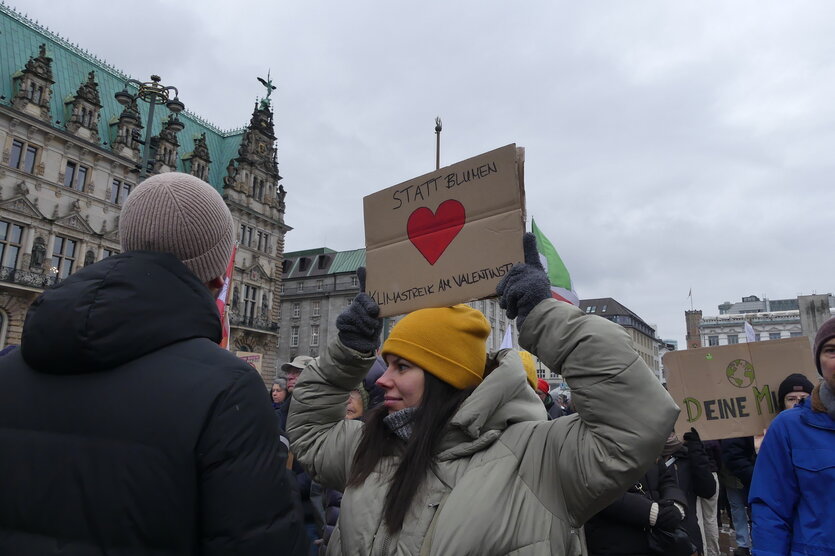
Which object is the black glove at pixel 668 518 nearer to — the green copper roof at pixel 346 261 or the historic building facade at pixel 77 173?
the historic building facade at pixel 77 173

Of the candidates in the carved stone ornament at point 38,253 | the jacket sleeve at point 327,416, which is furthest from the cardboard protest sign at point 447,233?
the carved stone ornament at point 38,253

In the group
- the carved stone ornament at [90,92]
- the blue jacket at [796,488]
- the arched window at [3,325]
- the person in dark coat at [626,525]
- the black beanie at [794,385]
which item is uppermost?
the carved stone ornament at [90,92]

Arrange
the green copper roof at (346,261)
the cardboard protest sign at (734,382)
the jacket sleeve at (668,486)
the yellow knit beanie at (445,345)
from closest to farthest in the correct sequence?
1. the yellow knit beanie at (445,345)
2. the jacket sleeve at (668,486)
3. the cardboard protest sign at (734,382)
4. the green copper roof at (346,261)

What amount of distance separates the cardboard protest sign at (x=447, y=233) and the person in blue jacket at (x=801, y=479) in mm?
1646

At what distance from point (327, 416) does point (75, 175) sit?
1300 inches

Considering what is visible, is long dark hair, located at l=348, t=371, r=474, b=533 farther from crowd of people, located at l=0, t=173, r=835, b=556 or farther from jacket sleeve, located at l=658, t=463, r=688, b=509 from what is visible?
jacket sleeve, located at l=658, t=463, r=688, b=509

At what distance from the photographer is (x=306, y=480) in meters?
4.95

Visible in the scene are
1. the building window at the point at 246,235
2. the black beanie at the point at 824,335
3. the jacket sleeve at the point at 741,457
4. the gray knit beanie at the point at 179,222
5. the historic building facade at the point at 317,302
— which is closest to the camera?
the gray knit beanie at the point at 179,222

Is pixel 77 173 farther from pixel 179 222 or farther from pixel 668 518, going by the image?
pixel 179 222

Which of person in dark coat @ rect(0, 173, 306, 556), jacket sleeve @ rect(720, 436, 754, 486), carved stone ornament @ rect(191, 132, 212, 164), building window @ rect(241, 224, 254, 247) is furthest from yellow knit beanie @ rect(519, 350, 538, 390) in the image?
carved stone ornament @ rect(191, 132, 212, 164)

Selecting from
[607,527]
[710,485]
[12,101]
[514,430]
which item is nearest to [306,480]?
[607,527]

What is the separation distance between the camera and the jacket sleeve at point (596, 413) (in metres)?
1.69

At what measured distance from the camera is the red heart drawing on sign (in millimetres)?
2516

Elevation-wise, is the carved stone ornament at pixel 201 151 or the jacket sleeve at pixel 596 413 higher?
the carved stone ornament at pixel 201 151
